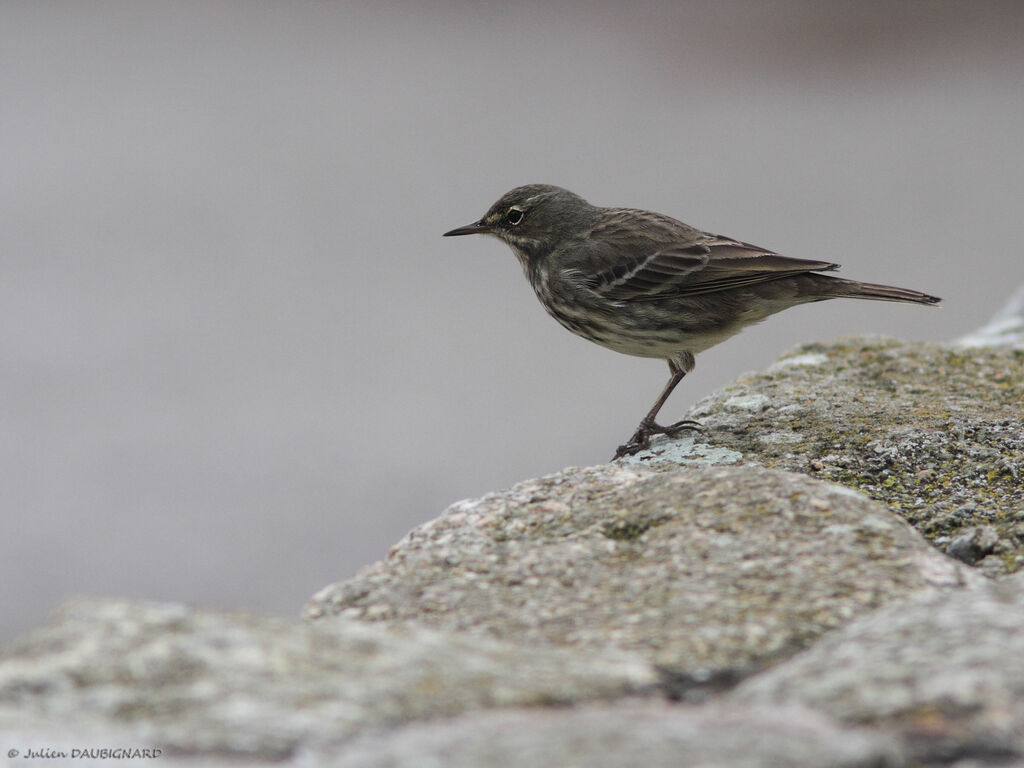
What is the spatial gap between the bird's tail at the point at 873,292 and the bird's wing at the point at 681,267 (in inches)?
7.4

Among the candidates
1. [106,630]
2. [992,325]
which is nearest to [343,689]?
[106,630]

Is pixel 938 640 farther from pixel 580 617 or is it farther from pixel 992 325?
pixel 992 325

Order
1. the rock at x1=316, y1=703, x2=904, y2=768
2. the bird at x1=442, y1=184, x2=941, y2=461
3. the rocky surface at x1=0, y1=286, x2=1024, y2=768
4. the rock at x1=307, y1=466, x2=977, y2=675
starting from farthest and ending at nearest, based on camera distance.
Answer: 1. the bird at x1=442, y1=184, x2=941, y2=461
2. the rock at x1=307, y1=466, x2=977, y2=675
3. the rocky surface at x1=0, y1=286, x2=1024, y2=768
4. the rock at x1=316, y1=703, x2=904, y2=768

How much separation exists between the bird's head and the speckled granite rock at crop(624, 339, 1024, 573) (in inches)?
71.9

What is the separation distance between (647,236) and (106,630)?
4653 millimetres

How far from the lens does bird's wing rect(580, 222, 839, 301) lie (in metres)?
5.79

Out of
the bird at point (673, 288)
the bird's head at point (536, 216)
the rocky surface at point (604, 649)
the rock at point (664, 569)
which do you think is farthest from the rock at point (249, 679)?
the bird's head at point (536, 216)

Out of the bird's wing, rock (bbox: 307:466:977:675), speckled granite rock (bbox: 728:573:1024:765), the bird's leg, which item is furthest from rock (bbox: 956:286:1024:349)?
speckled granite rock (bbox: 728:573:1024:765)

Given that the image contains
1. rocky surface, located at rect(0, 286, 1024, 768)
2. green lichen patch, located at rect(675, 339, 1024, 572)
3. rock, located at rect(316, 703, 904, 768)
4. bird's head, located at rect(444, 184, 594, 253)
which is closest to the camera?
rock, located at rect(316, 703, 904, 768)

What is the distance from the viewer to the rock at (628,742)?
1.54 m

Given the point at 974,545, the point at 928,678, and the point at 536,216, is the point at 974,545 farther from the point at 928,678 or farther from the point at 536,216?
the point at 536,216

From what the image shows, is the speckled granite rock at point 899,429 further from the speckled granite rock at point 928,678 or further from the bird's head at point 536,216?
the bird's head at point 536,216

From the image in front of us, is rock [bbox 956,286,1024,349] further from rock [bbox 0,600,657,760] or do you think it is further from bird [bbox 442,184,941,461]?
rock [bbox 0,600,657,760]

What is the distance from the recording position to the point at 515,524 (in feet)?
9.97
